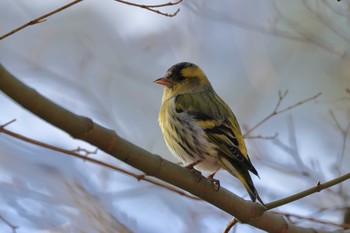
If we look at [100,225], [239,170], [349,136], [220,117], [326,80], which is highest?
[326,80]

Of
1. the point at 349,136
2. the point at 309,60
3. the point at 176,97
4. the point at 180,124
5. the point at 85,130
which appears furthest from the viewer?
the point at 309,60

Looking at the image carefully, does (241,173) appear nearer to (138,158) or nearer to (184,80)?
(138,158)

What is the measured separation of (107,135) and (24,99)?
1.70 ft

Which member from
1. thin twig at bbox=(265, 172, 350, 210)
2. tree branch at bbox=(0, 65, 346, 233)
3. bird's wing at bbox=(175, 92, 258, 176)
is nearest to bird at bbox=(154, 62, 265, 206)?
bird's wing at bbox=(175, 92, 258, 176)

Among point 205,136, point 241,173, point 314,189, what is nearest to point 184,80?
point 205,136

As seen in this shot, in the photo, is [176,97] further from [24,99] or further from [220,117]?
Result: [24,99]

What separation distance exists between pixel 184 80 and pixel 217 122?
47.1 inches

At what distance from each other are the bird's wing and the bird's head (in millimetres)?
325

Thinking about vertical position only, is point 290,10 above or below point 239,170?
above

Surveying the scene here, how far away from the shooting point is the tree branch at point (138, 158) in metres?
3.36

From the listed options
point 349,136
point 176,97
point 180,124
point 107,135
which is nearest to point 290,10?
point 349,136

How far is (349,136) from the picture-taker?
802 cm

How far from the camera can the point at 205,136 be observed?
5.61m

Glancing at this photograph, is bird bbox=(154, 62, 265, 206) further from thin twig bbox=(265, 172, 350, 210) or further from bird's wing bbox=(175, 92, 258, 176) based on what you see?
thin twig bbox=(265, 172, 350, 210)
